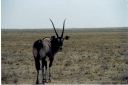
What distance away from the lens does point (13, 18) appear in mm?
3908

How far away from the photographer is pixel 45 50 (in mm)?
4227

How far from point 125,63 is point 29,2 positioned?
1405mm

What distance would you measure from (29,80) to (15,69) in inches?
8.9

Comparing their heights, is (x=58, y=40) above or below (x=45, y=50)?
above

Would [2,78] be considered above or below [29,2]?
below

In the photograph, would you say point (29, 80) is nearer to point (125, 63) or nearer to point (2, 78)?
point (2, 78)

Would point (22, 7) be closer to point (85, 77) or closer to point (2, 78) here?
point (2, 78)

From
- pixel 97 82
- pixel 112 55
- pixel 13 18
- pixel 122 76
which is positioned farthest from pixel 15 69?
pixel 112 55

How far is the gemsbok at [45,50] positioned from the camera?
162 inches

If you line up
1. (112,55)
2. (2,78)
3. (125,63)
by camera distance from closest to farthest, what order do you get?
1. (2,78)
2. (125,63)
3. (112,55)

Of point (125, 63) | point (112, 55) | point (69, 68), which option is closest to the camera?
point (125, 63)

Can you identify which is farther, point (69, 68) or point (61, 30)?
point (69, 68)

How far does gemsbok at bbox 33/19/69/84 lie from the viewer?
4.11m

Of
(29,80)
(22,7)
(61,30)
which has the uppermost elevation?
A: (22,7)
